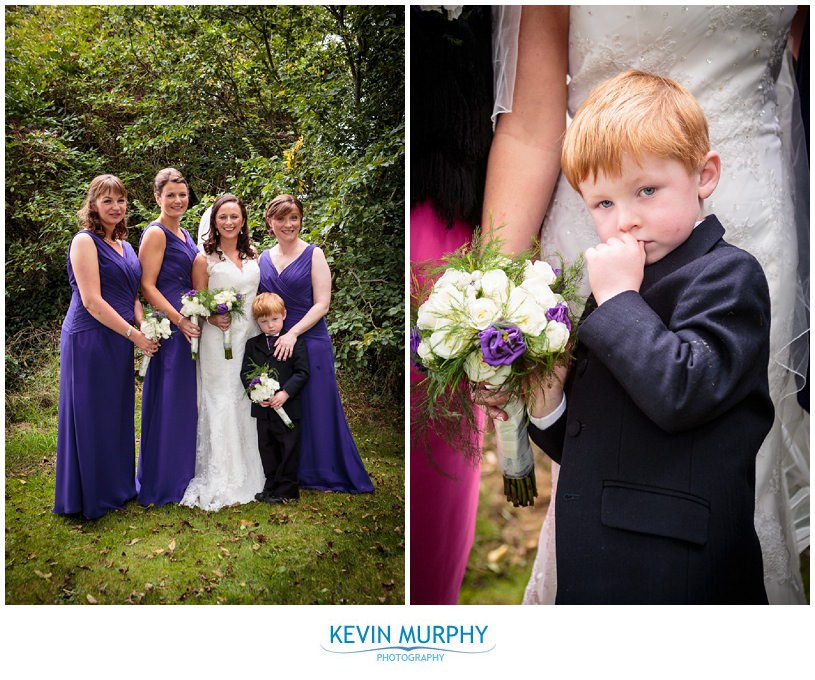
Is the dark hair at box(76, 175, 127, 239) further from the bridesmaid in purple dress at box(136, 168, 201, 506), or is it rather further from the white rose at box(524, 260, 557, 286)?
the white rose at box(524, 260, 557, 286)

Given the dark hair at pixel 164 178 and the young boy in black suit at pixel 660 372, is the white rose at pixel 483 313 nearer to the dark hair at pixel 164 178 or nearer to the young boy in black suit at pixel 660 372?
the young boy in black suit at pixel 660 372

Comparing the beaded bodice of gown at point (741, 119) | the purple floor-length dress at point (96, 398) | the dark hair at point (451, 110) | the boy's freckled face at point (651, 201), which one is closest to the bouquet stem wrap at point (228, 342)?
the purple floor-length dress at point (96, 398)

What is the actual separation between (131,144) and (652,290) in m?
1.97

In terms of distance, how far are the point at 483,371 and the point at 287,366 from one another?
3.38ft

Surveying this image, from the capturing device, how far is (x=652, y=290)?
2.07m

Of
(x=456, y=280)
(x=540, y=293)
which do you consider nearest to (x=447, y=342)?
(x=456, y=280)

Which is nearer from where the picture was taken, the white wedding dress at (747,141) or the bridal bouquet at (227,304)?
the white wedding dress at (747,141)

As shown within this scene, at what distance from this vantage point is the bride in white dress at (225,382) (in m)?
2.71

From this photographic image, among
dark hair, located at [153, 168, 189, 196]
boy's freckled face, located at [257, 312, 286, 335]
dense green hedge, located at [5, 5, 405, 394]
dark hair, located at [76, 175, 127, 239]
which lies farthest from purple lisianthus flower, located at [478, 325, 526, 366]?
dark hair, located at [76, 175, 127, 239]

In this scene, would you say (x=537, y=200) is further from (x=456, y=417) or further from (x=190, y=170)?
(x=190, y=170)

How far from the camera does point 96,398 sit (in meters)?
2.66

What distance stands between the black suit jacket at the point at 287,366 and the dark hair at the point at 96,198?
0.68 meters

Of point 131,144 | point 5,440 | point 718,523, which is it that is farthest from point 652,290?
point 5,440

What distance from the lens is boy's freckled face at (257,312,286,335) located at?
107 inches
